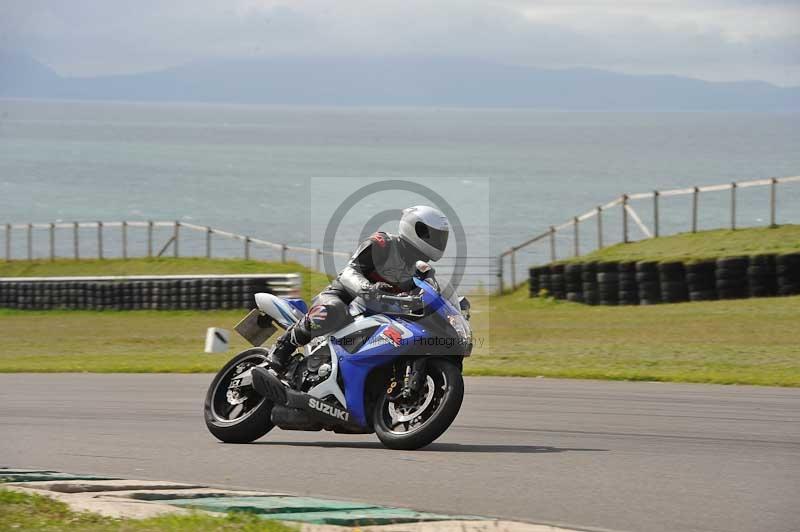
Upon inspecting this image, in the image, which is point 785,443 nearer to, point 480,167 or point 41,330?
point 41,330

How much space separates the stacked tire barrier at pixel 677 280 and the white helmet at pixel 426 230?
15.9m

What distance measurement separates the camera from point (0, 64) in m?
8.66

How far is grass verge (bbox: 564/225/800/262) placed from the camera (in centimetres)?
2509

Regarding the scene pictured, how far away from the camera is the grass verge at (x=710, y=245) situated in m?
25.1

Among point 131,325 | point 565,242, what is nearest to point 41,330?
point 131,325

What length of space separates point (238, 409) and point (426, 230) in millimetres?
2269

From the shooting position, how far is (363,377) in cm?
870

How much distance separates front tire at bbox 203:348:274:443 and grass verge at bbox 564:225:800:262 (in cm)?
1621

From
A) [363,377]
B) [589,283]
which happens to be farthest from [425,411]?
[589,283]

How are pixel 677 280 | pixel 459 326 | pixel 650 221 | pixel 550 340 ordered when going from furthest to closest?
1. pixel 650 221
2. pixel 677 280
3. pixel 550 340
4. pixel 459 326

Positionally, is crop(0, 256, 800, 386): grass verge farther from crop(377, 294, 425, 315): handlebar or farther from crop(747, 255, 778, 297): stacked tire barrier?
crop(377, 294, 425, 315): handlebar

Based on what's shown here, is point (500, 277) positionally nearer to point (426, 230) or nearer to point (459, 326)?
point (426, 230)

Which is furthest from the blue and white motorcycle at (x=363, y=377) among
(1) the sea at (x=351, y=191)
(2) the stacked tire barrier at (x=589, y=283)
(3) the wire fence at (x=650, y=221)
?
(3) the wire fence at (x=650, y=221)

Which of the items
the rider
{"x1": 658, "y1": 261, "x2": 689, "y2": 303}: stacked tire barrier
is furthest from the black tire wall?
the rider
